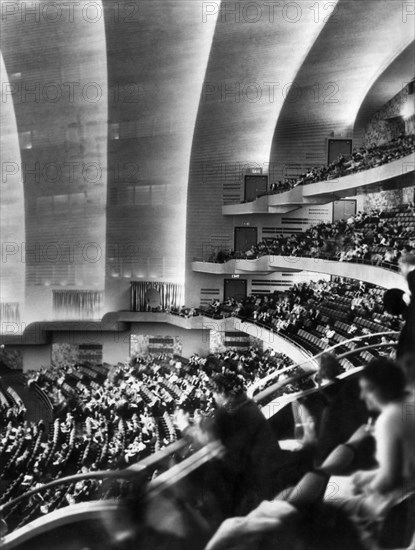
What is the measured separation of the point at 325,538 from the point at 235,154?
14.4m

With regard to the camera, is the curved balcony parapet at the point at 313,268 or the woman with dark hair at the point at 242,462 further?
the curved balcony parapet at the point at 313,268

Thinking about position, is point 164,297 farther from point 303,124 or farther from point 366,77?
point 366,77

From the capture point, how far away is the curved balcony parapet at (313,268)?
795 cm

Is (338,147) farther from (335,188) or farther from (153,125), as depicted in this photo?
(153,125)

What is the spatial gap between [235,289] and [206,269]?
0.89 m

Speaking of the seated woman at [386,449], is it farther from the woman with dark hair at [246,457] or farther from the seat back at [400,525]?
the woman with dark hair at [246,457]

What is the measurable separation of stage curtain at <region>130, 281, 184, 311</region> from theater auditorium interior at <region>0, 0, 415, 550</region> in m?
0.05

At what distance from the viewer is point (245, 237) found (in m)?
16.8

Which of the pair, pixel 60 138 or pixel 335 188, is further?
pixel 60 138

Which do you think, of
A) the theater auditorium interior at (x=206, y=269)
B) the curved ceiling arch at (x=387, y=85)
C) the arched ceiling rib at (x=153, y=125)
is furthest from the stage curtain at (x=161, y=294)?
the curved ceiling arch at (x=387, y=85)

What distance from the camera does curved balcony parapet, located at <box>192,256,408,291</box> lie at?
795 cm

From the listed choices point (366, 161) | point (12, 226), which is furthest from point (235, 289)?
point (12, 226)

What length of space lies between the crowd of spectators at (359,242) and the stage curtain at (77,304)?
4790 mm

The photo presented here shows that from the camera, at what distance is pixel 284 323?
10.7m
